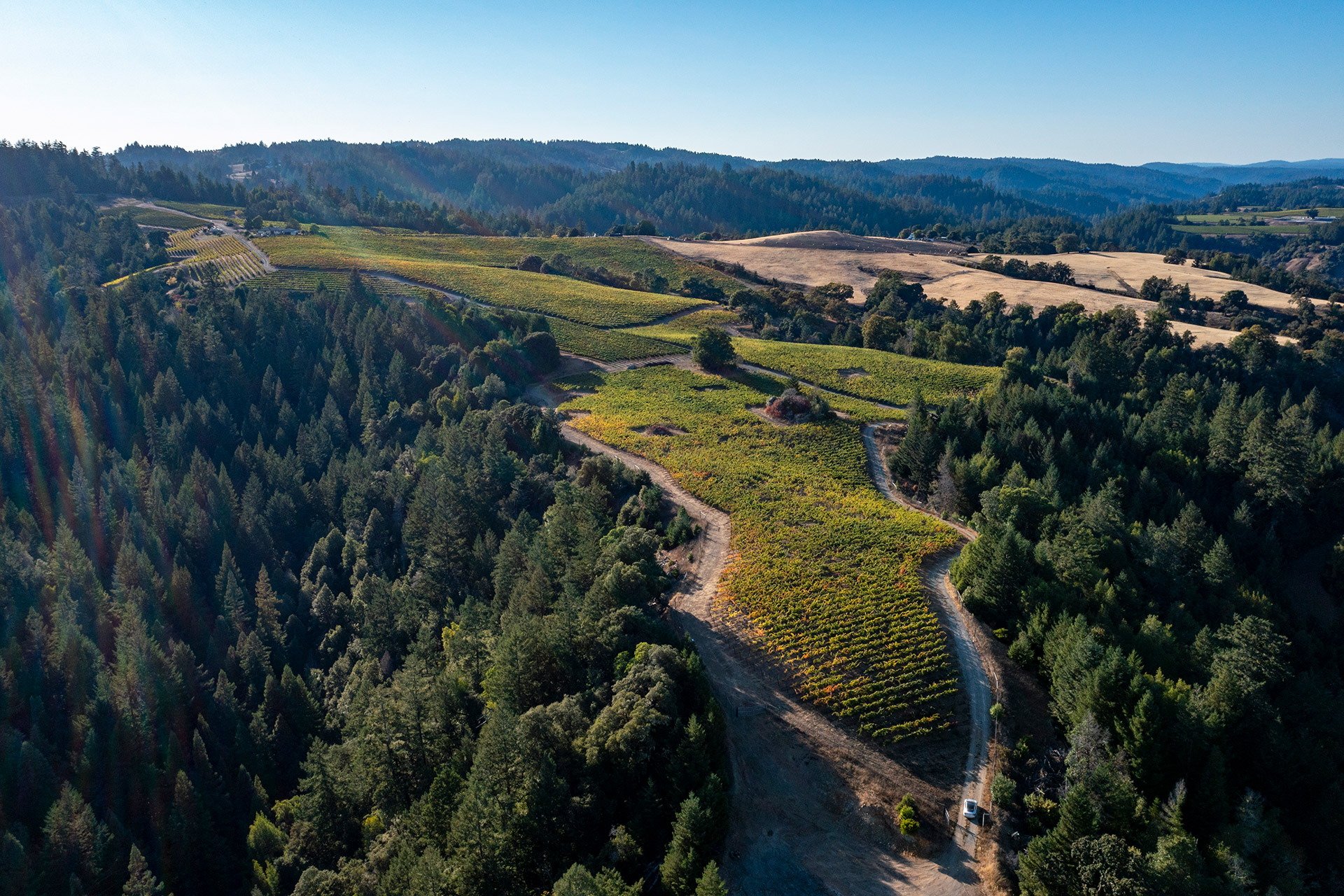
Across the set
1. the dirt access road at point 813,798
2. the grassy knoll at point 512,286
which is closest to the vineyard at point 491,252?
the grassy knoll at point 512,286

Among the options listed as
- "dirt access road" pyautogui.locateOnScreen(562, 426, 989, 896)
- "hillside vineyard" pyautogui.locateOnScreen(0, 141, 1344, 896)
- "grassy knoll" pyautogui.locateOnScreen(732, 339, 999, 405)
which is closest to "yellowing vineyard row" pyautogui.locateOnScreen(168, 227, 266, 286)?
"hillside vineyard" pyautogui.locateOnScreen(0, 141, 1344, 896)

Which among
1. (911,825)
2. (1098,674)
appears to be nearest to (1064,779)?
(1098,674)

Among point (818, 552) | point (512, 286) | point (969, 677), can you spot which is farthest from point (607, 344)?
point (969, 677)

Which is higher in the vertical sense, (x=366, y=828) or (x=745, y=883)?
(x=745, y=883)

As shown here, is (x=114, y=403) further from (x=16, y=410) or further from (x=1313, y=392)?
(x=1313, y=392)

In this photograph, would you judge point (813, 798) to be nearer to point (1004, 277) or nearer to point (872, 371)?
point (872, 371)

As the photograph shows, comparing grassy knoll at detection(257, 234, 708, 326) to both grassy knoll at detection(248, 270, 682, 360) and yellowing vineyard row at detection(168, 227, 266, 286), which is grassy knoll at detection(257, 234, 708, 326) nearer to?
grassy knoll at detection(248, 270, 682, 360)
